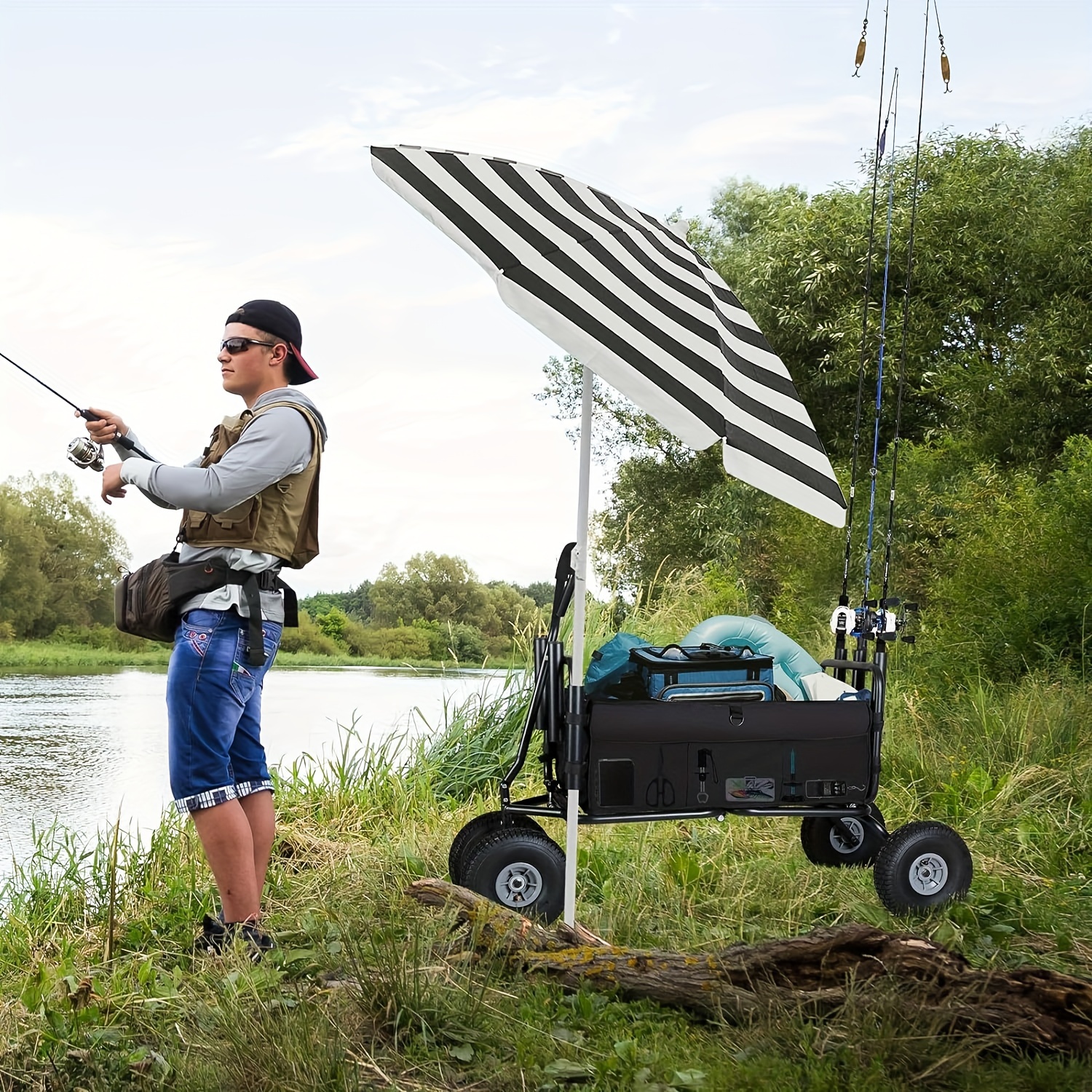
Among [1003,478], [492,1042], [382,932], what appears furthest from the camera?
[1003,478]

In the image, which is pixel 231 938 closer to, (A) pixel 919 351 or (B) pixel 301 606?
(B) pixel 301 606

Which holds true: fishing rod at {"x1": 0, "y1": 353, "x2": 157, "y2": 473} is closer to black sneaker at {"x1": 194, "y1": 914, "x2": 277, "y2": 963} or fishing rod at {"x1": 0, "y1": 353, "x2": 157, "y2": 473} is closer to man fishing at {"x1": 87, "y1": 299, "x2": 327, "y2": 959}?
man fishing at {"x1": 87, "y1": 299, "x2": 327, "y2": 959}

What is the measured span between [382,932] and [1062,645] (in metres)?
5.25

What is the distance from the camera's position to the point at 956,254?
15.3m

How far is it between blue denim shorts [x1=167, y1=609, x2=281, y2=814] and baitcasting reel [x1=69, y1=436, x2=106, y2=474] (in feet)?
2.17

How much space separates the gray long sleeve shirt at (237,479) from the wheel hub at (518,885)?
3.30 feet

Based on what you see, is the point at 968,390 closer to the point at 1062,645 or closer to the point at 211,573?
the point at 1062,645

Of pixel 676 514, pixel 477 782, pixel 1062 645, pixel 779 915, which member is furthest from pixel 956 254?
pixel 779 915

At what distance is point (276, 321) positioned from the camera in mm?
3418

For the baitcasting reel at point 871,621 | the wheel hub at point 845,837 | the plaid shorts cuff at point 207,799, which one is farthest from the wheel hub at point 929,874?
the plaid shorts cuff at point 207,799

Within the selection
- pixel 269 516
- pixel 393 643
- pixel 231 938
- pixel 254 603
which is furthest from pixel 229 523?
pixel 393 643

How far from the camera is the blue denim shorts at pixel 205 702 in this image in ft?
10.3

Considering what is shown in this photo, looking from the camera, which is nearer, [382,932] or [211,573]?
[382,932]

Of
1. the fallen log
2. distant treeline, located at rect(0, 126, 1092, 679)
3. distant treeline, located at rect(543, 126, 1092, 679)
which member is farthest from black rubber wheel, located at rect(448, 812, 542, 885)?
distant treeline, located at rect(543, 126, 1092, 679)
